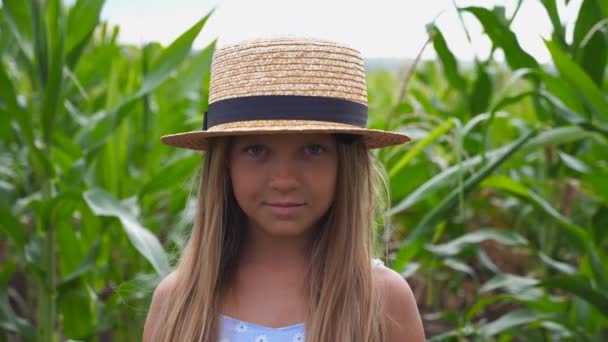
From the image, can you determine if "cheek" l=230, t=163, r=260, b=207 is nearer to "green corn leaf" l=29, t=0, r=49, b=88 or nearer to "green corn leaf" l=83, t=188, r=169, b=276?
"green corn leaf" l=83, t=188, r=169, b=276

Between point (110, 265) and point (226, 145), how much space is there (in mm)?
943

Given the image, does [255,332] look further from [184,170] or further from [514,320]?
[514,320]

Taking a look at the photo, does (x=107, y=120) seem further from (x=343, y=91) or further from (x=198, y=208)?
(x=343, y=91)

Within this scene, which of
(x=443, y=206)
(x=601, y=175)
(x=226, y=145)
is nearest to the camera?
(x=226, y=145)

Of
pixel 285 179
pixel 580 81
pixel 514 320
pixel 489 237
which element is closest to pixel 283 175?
pixel 285 179

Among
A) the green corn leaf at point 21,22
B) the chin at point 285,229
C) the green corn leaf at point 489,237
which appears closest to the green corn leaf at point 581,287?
the green corn leaf at point 489,237

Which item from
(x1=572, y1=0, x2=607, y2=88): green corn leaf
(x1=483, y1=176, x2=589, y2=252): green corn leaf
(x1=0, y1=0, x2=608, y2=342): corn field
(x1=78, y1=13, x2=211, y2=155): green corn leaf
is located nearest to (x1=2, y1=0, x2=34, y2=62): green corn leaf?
(x1=0, y1=0, x2=608, y2=342): corn field

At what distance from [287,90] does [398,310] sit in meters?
0.36

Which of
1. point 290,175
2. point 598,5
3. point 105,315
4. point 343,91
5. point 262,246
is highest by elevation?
point 598,5

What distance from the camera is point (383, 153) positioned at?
1.79 meters

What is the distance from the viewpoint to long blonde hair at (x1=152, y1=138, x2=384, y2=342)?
3.82 ft

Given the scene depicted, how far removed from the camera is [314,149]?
1137 millimetres

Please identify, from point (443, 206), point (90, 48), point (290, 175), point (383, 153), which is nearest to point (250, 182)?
point (290, 175)

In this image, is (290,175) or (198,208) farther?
(198,208)
